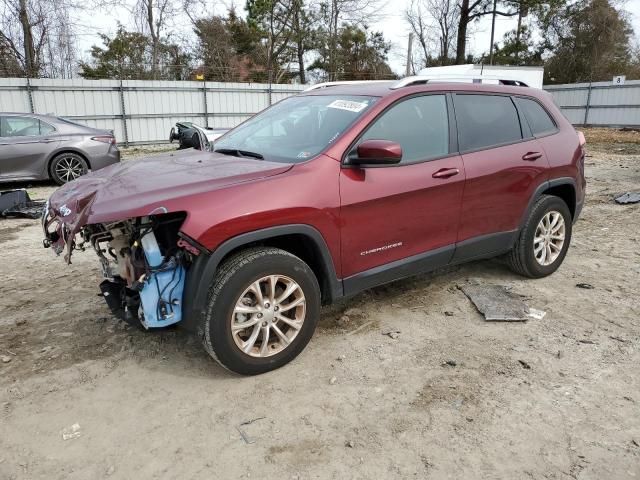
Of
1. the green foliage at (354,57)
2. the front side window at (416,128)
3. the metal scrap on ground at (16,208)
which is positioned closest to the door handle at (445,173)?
the front side window at (416,128)

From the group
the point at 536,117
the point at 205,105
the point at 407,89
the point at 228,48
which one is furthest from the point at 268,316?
the point at 228,48

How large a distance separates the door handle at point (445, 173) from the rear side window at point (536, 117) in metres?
1.19

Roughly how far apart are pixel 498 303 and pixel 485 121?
1470mm

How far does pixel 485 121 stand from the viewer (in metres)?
4.09

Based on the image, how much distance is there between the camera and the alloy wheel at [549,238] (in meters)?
4.54

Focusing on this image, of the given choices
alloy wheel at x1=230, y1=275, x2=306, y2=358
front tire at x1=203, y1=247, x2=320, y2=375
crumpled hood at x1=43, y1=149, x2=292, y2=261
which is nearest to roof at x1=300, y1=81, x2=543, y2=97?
crumpled hood at x1=43, y1=149, x2=292, y2=261

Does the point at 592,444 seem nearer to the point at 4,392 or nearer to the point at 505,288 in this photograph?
the point at 505,288

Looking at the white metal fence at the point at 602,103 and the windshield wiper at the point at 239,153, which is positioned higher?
the white metal fence at the point at 602,103

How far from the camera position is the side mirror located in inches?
123

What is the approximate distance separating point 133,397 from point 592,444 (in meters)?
2.46

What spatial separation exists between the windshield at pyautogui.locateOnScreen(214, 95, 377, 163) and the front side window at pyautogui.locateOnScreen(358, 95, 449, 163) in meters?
0.17

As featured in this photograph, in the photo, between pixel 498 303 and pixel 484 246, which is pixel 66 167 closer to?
pixel 484 246

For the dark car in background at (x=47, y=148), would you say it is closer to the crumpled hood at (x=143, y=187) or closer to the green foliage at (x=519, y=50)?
the crumpled hood at (x=143, y=187)

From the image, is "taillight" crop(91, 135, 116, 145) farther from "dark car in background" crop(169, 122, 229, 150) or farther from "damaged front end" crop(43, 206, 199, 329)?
"damaged front end" crop(43, 206, 199, 329)
